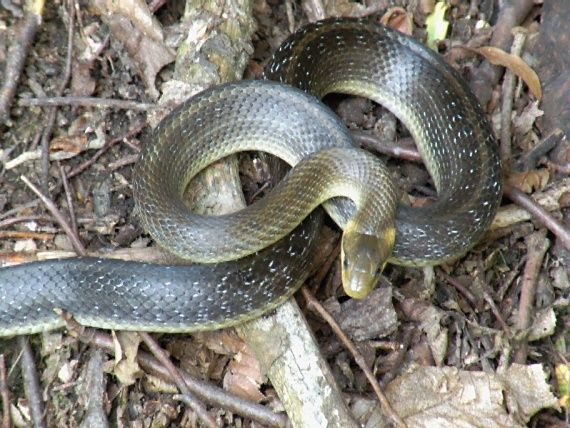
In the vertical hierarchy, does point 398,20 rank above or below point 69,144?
above

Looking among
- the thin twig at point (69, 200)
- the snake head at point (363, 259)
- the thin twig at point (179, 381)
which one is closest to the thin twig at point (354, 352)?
the snake head at point (363, 259)

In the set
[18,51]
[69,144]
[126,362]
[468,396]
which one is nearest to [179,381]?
[126,362]

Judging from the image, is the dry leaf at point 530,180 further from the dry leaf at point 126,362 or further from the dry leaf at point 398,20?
the dry leaf at point 126,362

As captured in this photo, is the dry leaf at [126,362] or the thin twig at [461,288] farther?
the thin twig at [461,288]

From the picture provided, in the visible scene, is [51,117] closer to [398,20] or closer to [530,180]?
[398,20]

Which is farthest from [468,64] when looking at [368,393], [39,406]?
[39,406]

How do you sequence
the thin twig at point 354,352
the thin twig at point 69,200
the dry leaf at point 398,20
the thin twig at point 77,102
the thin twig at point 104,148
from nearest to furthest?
1. the thin twig at point 354,352
2. the thin twig at point 69,200
3. the thin twig at point 104,148
4. the thin twig at point 77,102
5. the dry leaf at point 398,20

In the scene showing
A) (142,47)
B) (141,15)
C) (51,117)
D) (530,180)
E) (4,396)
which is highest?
(141,15)
